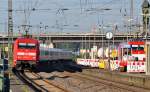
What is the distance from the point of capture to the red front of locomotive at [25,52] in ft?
160

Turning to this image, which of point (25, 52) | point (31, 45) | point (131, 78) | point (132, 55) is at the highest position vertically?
point (31, 45)

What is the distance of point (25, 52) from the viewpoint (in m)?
48.9

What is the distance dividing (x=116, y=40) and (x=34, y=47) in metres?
Result: 83.1

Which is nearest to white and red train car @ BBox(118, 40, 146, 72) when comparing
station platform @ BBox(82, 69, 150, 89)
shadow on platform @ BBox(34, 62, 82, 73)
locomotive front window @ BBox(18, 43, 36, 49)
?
station platform @ BBox(82, 69, 150, 89)

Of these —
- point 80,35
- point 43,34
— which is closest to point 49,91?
point 43,34

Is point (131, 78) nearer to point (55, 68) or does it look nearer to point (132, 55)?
point (132, 55)

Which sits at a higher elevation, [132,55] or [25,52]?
[25,52]

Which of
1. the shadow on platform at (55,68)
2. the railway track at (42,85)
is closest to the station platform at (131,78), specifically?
the railway track at (42,85)

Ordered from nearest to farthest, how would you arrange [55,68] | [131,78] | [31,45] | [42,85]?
[42,85] < [131,78] < [31,45] < [55,68]

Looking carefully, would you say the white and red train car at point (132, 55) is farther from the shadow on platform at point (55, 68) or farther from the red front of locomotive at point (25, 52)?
the shadow on platform at point (55, 68)

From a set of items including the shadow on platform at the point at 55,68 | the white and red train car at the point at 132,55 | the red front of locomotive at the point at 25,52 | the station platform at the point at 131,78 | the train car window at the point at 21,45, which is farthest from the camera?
the shadow on platform at the point at 55,68

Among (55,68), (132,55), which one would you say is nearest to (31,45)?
(132,55)

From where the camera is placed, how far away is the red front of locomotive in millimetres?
48656

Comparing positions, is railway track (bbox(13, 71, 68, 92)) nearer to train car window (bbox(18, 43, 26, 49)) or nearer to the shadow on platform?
train car window (bbox(18, 43, 26, 49))
